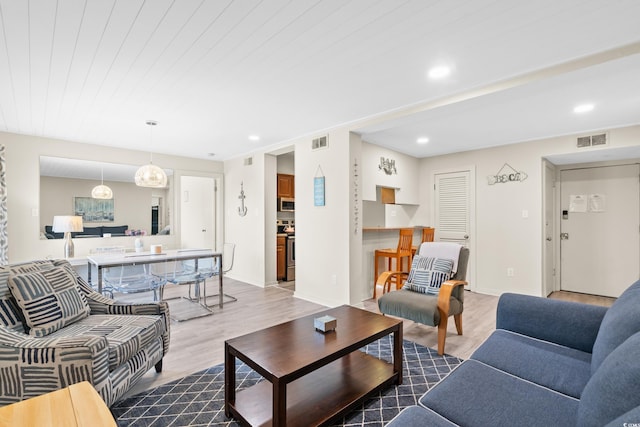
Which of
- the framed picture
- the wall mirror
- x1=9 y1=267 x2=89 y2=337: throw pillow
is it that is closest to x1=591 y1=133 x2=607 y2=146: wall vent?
x1=9 y1=267 x2=89 y2=337: throw pillow

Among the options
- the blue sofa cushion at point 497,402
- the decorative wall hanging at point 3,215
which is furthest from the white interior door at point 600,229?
the decorative wall hanging at point 3,215

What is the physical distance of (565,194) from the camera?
502cm

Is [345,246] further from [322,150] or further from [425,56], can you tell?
[425,56]

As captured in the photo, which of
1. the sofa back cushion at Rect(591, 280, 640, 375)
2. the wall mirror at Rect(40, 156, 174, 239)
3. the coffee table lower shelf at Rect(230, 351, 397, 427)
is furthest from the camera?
the wall mirror at Rect(40, 156, 174, 239)

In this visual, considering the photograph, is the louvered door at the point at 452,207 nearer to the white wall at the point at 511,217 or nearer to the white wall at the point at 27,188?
the white wall at the point at 511,217

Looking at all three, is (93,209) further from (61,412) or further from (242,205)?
(61,412)

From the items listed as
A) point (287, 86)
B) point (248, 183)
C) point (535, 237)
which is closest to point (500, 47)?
point (287, 86)

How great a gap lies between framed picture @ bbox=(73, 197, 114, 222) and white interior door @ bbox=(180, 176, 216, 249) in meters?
1.24

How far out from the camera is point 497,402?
4.28 ft

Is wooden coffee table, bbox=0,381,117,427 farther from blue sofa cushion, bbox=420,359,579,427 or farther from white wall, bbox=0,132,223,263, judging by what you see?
white wall, bbox=0,132,223,263

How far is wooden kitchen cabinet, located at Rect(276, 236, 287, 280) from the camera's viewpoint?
19.3ft

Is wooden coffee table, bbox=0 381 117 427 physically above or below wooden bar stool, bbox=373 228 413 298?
below

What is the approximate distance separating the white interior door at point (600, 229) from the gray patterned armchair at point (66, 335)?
5804 millimetres

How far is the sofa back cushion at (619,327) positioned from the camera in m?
1.17
